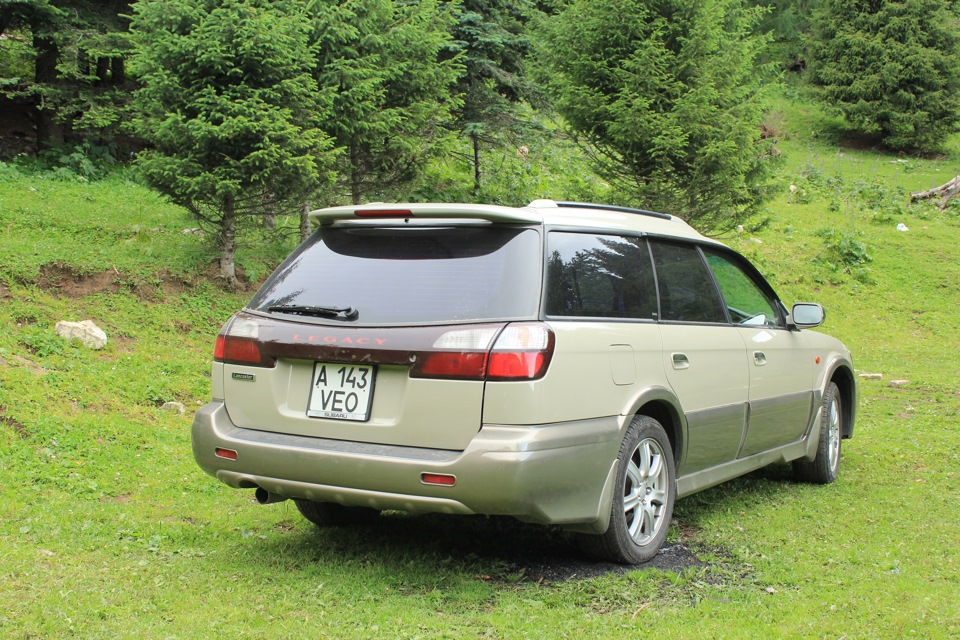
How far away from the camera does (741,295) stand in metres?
5.73

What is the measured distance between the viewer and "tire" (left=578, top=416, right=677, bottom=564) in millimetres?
4121

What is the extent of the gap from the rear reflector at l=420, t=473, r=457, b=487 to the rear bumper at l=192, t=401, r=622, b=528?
2 centimetres

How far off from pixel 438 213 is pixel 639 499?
174cm

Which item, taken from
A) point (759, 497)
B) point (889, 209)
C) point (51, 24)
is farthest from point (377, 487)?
point (889, 209)

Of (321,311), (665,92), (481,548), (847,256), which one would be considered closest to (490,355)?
(321,311)

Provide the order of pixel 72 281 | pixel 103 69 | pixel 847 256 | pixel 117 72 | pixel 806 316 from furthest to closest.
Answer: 1. pixel 847 256
2. pixel 117 72
3. pixel 103 69
4. pixel 72 281
5. pixel 806 316

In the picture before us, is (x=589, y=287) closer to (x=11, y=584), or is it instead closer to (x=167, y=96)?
(x=11, y=584)

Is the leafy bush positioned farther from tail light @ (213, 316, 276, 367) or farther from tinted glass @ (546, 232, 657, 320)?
tail light @ (213, 316, 276, 367)

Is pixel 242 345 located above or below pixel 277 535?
above

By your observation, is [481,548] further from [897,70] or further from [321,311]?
[897,70]

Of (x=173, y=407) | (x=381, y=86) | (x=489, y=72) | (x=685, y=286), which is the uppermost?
(x=489, y=72)

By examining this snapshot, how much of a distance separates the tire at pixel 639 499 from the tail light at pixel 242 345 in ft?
5.74

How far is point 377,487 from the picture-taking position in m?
3.74

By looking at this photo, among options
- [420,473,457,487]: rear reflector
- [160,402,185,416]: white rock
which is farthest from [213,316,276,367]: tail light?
[160,402,185,416]: white rock
